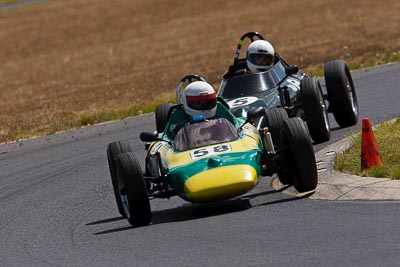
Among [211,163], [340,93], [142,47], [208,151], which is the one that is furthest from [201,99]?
[142,47]

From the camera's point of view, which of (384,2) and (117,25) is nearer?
(384,2)

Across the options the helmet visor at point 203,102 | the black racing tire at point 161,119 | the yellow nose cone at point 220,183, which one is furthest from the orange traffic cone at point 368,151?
the black racing tire at point 161,119

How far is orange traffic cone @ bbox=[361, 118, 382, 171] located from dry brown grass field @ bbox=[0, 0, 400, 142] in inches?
438

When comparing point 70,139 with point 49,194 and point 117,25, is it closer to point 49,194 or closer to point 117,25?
point 49,194

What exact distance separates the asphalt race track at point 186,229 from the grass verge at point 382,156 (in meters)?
0.79

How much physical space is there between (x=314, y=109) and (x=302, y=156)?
4141mm

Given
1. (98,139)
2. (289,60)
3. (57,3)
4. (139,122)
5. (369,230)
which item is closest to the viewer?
(369,230)

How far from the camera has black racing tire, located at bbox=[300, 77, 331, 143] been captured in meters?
15.9

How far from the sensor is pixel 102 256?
10.4 m

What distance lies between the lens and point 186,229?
11227 millimetres

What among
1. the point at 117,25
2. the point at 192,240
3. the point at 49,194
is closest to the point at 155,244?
the point at 192,240

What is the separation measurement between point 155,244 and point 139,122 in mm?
11712

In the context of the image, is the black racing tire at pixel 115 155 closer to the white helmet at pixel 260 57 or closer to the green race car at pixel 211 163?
the green race car at pixel 211 163

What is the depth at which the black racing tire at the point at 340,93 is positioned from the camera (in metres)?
17.1
